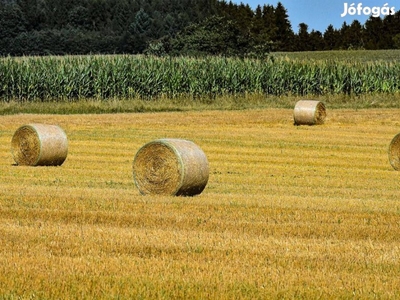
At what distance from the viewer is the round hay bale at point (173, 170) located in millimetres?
15914

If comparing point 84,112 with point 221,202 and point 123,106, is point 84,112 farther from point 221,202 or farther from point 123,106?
point 221,202

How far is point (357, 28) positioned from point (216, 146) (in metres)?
110

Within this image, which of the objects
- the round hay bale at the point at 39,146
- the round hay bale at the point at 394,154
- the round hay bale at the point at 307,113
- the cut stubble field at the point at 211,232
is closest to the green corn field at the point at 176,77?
the round hay bale at the point at 307,113

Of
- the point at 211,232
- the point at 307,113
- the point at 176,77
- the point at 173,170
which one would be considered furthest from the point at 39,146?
the point at 176,77

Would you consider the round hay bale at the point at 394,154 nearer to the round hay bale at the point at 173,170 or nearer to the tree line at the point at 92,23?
the round hay bale at the point at 173,170

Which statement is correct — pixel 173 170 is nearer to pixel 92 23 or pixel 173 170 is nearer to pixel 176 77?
pixel 176 77

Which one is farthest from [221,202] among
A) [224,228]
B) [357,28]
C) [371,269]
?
[357,28]

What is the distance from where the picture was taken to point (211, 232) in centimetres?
1179

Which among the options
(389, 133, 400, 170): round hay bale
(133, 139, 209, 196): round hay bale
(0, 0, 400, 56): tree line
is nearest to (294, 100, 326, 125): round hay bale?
(389, 133, 400, 170): round hay bale

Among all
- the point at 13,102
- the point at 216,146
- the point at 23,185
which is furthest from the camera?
the point at 13,102

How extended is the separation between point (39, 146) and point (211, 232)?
10.5 metres

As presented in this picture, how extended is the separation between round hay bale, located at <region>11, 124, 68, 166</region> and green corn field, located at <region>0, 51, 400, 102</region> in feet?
83.3

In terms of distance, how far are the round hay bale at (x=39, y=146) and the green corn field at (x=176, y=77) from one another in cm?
2540

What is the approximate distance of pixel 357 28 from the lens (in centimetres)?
13412
